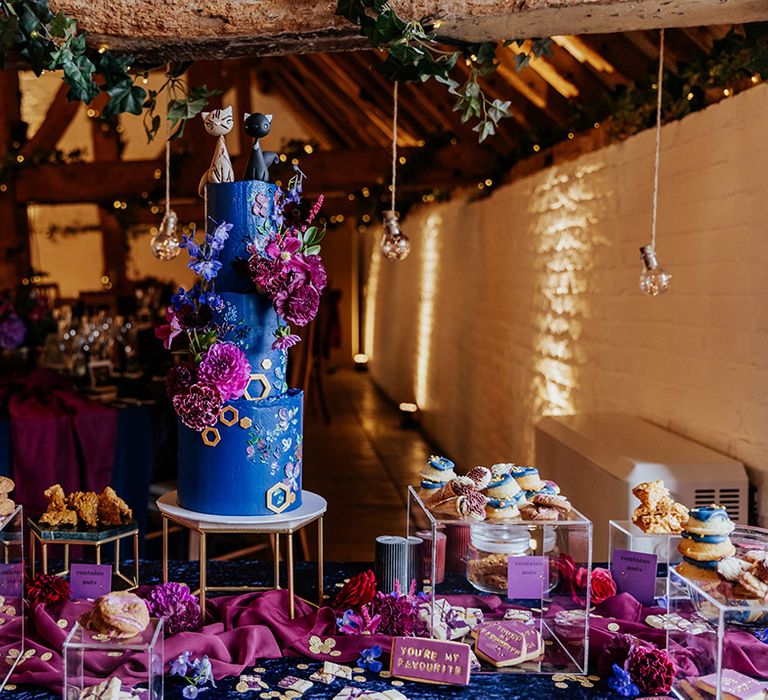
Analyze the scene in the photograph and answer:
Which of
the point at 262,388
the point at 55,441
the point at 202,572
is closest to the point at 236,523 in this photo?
the point at 202,572

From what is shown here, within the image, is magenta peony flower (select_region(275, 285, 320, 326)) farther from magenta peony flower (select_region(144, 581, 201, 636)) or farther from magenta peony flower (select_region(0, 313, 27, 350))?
magenta peony flower (select_region(0, 313, 27, 350))

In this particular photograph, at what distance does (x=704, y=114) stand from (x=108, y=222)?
9130mm

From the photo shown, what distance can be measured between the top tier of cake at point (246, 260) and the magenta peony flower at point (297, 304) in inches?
2.9

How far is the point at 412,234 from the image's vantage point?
921 centimetres

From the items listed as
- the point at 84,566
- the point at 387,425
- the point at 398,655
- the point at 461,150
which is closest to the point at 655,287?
the point at 398,655

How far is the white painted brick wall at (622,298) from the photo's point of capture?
8.09ft

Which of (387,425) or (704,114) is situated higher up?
(704,114)

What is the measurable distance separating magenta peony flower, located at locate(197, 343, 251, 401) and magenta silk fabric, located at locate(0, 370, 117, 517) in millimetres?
1987

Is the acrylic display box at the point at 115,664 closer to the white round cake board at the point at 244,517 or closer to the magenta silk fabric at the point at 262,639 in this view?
the magenta silk fabric at the point at 262,639

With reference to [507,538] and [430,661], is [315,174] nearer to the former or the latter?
[507,538]

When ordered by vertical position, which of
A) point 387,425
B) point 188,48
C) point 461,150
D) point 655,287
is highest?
point 461,150

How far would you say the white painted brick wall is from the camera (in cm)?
246

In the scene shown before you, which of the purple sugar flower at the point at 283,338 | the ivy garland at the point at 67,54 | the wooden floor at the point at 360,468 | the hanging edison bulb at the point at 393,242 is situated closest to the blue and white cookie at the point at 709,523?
the purple sugar flower at the point at 283,338

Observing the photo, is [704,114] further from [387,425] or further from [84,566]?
[387,425]
